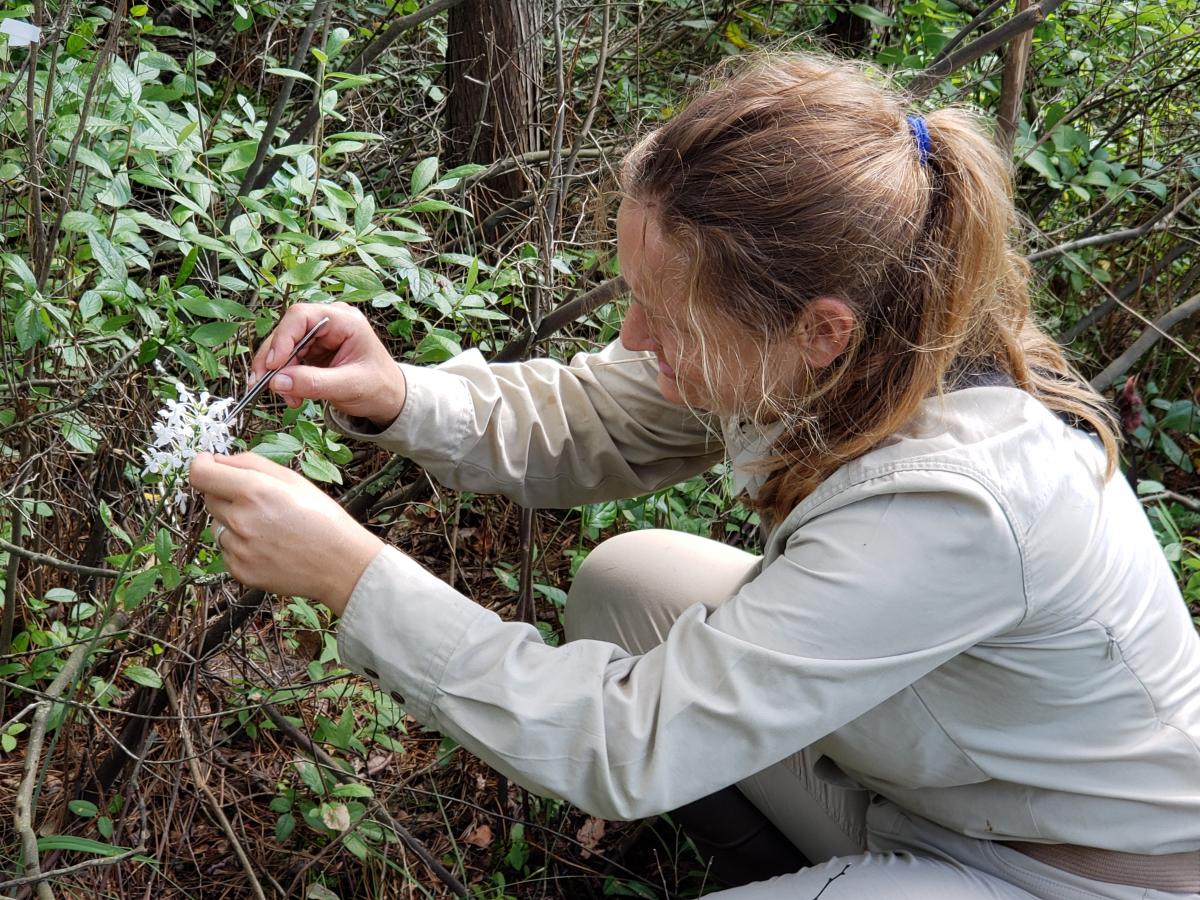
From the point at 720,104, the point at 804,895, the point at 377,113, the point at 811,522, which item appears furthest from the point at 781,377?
A: the point at 377,113

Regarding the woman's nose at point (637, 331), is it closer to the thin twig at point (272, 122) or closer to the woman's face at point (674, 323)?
the woman's face at point (674, 323)

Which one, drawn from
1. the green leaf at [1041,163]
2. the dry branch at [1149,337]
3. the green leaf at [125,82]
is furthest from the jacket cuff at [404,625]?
the dry branch at [1149,337]

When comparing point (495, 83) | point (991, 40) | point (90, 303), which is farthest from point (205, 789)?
point (495, 83)

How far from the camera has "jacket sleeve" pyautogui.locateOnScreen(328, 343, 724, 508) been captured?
74.0 inches

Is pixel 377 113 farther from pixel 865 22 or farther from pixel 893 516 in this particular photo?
Result: pixel 893 516

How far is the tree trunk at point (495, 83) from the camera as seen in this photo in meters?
3.09

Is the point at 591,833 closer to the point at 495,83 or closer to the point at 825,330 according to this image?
the point at 825,330

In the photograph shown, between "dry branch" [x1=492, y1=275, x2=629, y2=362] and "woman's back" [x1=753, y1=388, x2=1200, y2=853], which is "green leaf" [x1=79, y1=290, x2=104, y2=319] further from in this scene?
"woman's back" [x1=753, y1=388, x2=1200, y2=853]

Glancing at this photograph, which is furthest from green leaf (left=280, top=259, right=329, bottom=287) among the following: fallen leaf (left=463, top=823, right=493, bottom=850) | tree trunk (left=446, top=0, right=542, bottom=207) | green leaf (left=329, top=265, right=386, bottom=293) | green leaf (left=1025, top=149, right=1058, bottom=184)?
green leaf (left=1025, top=149, right=1058, bottom=184)

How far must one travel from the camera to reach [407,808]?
231cm

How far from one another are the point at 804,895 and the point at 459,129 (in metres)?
2.25

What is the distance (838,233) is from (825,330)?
13cm

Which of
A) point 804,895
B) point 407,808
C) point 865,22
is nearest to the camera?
point 804,895

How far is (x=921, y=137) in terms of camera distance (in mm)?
1517
